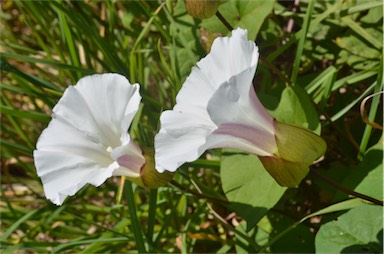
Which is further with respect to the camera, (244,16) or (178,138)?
(244,16)

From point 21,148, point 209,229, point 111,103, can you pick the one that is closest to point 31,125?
point 21,148

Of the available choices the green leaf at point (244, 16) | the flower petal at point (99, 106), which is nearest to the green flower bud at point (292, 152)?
the flower petal at point (99, 106)

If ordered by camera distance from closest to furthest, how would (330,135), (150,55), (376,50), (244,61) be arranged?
(244,61), (376,50), (330,135), (150,55)

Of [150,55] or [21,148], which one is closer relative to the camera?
[21,148]

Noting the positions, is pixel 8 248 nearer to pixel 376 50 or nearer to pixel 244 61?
pixel 244 61

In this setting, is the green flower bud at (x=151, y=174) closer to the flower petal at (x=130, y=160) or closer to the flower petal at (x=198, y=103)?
the flower petal at (x=130, y=160)

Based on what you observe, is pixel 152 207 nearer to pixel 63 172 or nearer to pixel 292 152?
pixel 63 172

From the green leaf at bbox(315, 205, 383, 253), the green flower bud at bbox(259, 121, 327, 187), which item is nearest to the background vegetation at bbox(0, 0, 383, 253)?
the green leaf at bbox(315, 205, 383, 253)

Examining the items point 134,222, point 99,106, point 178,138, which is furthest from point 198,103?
point 134,222

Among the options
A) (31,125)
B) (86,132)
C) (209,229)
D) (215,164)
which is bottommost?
(209,229)
